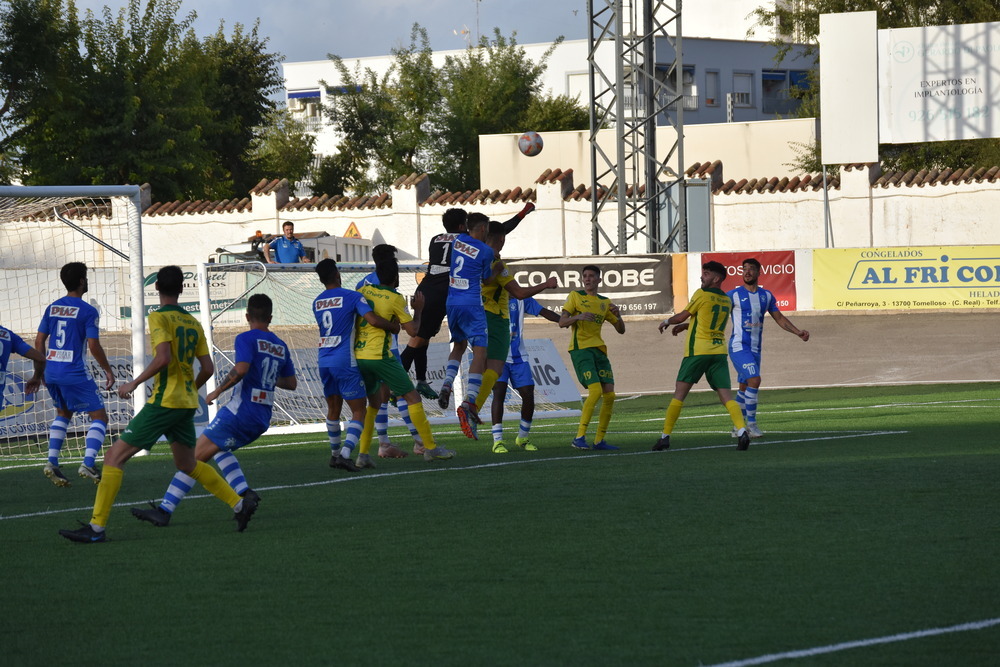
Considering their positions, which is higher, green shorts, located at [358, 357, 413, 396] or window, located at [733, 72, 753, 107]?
window, located at [733, 72, 753, 107]

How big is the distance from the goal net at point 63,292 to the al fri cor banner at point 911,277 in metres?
13.0

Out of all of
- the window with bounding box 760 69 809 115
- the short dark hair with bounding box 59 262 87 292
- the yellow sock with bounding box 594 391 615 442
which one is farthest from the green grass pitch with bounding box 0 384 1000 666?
the window with bounding box 760 69 809 115

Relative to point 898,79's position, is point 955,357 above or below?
below

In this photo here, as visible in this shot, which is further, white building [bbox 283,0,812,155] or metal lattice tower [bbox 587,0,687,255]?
white building [bbox 283,0,812,155]

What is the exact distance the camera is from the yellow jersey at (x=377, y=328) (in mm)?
11328

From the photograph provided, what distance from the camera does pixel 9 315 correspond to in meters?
23.1

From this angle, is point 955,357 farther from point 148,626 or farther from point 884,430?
point 148,626

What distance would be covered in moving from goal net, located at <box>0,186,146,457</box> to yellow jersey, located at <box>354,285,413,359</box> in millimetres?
3808

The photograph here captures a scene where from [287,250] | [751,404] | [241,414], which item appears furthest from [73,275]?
[287,250]

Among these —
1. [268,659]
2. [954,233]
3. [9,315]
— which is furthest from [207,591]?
[954,233]

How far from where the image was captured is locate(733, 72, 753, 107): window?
64.8m

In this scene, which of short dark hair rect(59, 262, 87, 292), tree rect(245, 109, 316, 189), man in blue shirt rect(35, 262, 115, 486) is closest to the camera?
short dark hair rect(59, 262, 87, 292)

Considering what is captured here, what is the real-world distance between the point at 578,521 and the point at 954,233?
966 inches

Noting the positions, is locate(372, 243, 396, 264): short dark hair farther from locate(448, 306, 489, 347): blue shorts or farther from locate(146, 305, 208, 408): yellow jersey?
locate(146, 305, 208, 408): yellow jersey
